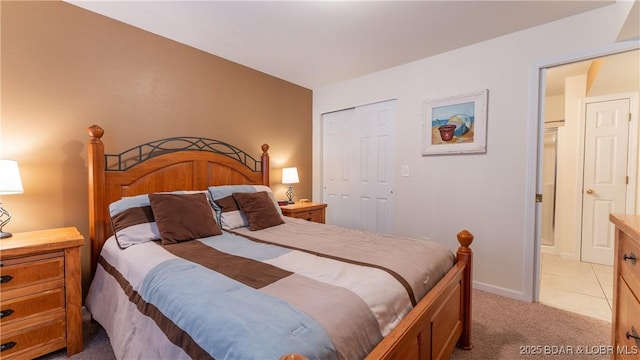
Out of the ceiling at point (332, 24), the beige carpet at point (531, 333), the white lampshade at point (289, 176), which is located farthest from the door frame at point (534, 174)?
the white lampshade at point (289, 176)

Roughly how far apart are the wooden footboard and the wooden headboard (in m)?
2.23

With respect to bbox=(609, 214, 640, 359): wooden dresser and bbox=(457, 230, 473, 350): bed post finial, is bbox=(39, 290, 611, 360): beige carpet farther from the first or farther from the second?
bbox=(609, 214, 640, 359): wooden dresser

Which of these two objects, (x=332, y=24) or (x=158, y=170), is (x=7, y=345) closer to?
(x=158, y=170)

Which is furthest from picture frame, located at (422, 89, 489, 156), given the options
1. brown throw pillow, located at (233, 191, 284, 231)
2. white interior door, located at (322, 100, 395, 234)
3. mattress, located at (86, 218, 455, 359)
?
brown throw pillow, located at (233, 191, 284, 231)

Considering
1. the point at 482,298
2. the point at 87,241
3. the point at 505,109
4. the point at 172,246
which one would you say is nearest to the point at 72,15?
the point at 87,241

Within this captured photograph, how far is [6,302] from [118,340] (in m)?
0.71

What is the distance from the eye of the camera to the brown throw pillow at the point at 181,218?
1.97 meters

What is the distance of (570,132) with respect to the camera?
3652 millimetres

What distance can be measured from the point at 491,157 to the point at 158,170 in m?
3.16

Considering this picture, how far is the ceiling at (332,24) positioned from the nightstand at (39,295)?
183cm

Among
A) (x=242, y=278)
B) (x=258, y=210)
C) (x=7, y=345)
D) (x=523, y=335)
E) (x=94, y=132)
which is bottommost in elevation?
(x=523, y=335)

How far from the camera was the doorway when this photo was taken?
284 cm

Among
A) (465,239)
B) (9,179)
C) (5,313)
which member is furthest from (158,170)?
(465,239)

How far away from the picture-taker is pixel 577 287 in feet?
9.25
